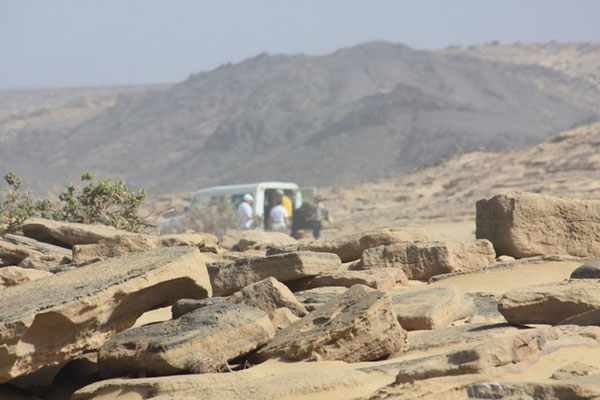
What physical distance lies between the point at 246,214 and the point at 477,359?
1388 cm

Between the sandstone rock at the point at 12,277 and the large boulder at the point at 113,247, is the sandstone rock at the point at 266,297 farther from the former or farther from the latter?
the large boulder at the point at 113,247

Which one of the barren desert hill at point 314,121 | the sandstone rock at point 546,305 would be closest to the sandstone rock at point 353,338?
the sandstone rock at point 546,305

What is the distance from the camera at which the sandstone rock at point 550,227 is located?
28.5 ft

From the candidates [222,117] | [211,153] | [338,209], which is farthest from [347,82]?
[338,209]

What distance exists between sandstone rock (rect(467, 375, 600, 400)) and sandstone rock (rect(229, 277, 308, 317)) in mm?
2386

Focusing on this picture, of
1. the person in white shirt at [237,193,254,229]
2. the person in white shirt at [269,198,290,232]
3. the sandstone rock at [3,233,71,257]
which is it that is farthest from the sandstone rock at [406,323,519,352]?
the person in white shirt at [269,198,290,232]

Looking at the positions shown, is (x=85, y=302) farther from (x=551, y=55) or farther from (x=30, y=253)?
(x=551, y=55)

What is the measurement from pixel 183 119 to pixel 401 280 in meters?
61.5

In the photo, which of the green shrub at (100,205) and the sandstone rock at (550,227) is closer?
the sandstone rock at (550,227)

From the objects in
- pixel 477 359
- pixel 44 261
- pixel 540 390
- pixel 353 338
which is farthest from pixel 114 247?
pixel 540 390

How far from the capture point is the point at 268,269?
303 inches

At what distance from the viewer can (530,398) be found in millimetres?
4320

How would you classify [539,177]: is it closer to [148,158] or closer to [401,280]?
[401,280]

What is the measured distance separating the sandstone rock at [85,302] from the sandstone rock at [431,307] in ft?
4.50
